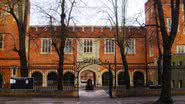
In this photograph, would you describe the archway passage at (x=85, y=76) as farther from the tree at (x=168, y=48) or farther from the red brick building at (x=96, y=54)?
the tree at (x=168, y=48)

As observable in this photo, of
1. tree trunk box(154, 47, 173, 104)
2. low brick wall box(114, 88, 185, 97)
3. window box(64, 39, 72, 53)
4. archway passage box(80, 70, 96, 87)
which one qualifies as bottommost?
archway passage box(80, 70, 96, 87)

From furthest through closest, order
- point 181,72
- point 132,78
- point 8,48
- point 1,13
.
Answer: point 132,78
point 8,48
point 1,13
point 181,72

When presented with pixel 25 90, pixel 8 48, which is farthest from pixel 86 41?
pixel 25 90

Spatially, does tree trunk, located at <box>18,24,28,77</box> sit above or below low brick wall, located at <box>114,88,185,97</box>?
above

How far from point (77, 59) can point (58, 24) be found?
2510 cm

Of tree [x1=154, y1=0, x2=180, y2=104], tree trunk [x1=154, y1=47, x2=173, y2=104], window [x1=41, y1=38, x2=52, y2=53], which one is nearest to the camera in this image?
tree [x1=154, y1=0, x2=180, y2=104]

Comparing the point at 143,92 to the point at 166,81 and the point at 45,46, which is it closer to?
the point at 166,81

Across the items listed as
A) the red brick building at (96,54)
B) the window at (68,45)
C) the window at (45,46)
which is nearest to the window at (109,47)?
the red brick building at (96,54)

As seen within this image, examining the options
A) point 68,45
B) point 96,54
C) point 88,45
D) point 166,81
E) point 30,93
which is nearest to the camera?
point 166,81

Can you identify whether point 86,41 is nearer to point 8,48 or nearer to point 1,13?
point 8,48

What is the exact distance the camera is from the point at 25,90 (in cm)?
2638

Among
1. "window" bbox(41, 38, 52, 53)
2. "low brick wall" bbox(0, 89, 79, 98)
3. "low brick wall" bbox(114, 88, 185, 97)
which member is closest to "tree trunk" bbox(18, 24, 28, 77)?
"low brick wall" bbox(0, 89, 79, 98)

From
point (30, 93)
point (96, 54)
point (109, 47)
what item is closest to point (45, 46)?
point (96, 54)

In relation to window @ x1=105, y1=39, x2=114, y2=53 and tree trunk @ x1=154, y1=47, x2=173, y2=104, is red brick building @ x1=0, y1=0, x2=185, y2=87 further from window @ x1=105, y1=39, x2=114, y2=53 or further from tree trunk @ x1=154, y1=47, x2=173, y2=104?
tree trunk @ x1=154, y1=47, x2=173, y2=104
